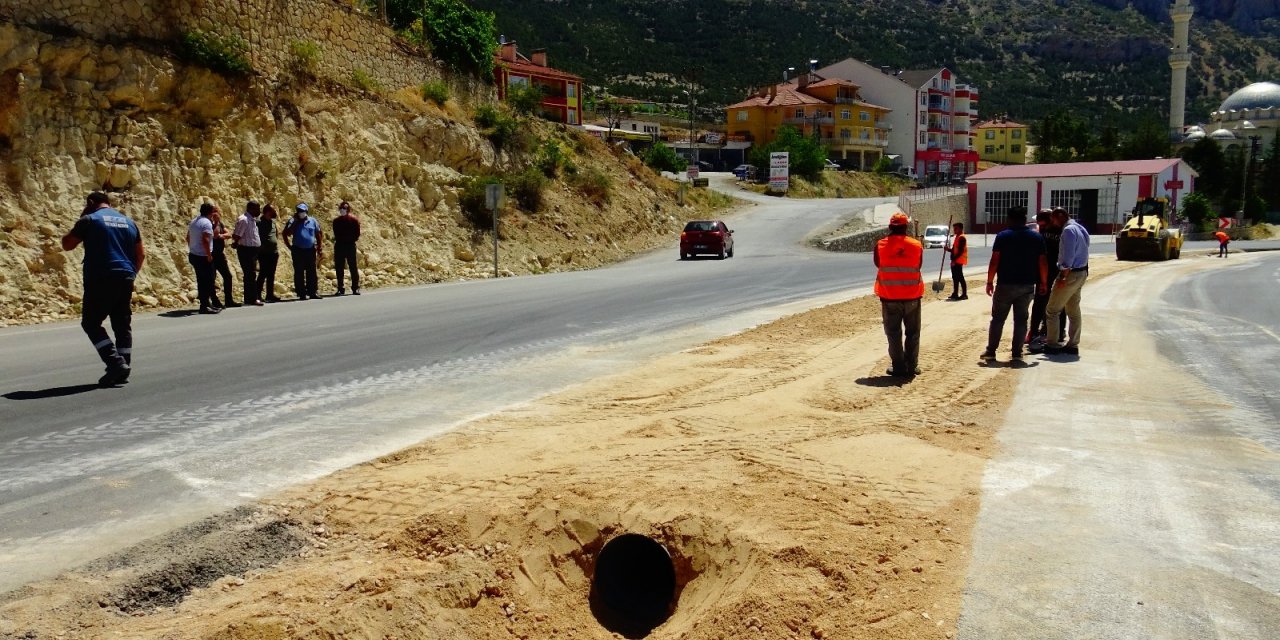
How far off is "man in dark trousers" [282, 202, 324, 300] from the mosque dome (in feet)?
407

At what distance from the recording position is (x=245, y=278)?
16.9 metres

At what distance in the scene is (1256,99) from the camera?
110062 millimetres

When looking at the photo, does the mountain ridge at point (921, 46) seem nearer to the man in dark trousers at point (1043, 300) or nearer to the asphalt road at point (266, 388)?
the asphalt road at point (266, 388)

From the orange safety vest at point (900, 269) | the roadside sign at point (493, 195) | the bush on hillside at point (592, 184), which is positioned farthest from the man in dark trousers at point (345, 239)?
the bush on hillside at point (592, 184)

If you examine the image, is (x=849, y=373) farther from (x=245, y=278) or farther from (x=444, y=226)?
(x=444, y=226)

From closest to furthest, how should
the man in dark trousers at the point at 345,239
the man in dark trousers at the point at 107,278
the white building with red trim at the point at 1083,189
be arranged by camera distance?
the man in dark trousers at the point at 107,278, the man in dark trousers at the point at 345,239, the white building with red trim at the point at 1083,189

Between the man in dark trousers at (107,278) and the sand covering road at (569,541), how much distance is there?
159 inches

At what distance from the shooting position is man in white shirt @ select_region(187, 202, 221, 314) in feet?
48.9

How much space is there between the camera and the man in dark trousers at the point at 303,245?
1780cm

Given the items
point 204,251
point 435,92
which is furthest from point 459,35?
point 204,251

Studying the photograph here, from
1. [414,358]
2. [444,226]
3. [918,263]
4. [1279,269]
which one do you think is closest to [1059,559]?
[918,263]

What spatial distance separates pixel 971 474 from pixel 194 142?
18.8m

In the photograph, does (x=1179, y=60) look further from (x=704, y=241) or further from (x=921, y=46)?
(x=704, y=241)

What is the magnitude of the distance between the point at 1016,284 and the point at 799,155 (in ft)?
226
